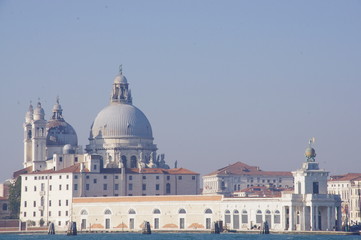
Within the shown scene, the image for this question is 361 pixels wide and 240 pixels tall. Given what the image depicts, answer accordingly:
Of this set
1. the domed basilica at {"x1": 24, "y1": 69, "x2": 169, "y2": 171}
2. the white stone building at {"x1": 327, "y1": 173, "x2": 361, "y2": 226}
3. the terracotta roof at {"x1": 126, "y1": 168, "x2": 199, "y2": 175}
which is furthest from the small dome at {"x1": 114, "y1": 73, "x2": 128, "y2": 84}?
the white stone building at {"x1": 327, "y1": 173, "x2": 361, "y2": 226}

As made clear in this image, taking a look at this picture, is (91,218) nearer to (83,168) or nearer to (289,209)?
(83,168)

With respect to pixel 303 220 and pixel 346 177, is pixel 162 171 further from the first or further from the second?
pixel 303 220

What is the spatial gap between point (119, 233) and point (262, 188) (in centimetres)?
3741

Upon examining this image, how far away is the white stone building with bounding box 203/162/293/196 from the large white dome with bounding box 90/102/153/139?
2000cm

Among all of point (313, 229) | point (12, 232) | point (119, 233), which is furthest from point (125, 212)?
point (313, 229)

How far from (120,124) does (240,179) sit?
1072 inches

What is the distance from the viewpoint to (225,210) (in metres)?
111

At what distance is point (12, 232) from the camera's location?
12381 cm

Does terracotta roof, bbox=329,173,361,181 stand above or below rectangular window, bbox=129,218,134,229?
above

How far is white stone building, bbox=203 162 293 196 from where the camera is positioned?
162750 millimetres

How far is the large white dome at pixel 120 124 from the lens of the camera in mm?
143250

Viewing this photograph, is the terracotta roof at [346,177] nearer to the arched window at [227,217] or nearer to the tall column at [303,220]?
the arched window at [227,217]

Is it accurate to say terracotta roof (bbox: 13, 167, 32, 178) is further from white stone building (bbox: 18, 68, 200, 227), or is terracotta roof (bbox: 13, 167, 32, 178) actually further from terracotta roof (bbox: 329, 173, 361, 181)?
terracotta roof (bbox: 329, 173, 361, 181)

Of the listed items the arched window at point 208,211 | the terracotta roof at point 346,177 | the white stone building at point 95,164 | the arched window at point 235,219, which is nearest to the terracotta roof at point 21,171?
A: the white stone building at point 95,164
